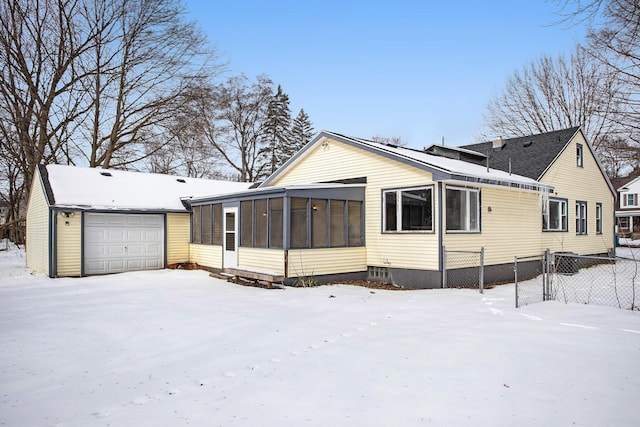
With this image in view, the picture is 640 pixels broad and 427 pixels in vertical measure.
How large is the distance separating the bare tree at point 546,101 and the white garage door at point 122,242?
27.0 m

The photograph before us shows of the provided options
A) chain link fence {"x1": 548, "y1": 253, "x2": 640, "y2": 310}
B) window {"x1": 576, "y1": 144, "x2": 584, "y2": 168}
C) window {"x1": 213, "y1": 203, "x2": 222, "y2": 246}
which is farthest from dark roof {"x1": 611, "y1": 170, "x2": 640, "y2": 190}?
window {"x1": 213, "y1": 203, "x2": 222, "y2": 246}

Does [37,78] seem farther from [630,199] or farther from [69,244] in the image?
[630,199]

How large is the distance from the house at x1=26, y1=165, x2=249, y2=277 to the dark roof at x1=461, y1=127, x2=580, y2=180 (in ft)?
39.2

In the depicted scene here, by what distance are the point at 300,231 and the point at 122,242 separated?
714 centimetres

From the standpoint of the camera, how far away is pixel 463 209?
35.3ft

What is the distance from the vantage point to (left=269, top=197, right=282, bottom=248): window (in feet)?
36.0

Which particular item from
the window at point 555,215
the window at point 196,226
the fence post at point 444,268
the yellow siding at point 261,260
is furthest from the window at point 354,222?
the window at point 555,215

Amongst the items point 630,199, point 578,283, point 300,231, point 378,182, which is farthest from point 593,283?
point 630,199

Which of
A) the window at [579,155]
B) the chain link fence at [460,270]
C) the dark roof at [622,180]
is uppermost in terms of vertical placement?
the dark roof at [622,180]

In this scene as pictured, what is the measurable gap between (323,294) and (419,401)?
594cm

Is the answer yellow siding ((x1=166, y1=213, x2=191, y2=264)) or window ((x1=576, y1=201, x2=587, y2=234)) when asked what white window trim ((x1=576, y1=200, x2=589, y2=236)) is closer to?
window ((x1=576, y1=201, x2=587, y2=234))

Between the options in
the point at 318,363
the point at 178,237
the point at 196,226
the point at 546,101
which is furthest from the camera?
the point at 546,101

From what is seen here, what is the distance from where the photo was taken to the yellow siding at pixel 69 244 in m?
12.9

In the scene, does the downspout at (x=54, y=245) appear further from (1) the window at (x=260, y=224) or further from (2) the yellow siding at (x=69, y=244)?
(1) the window at (x=260, y=224)
